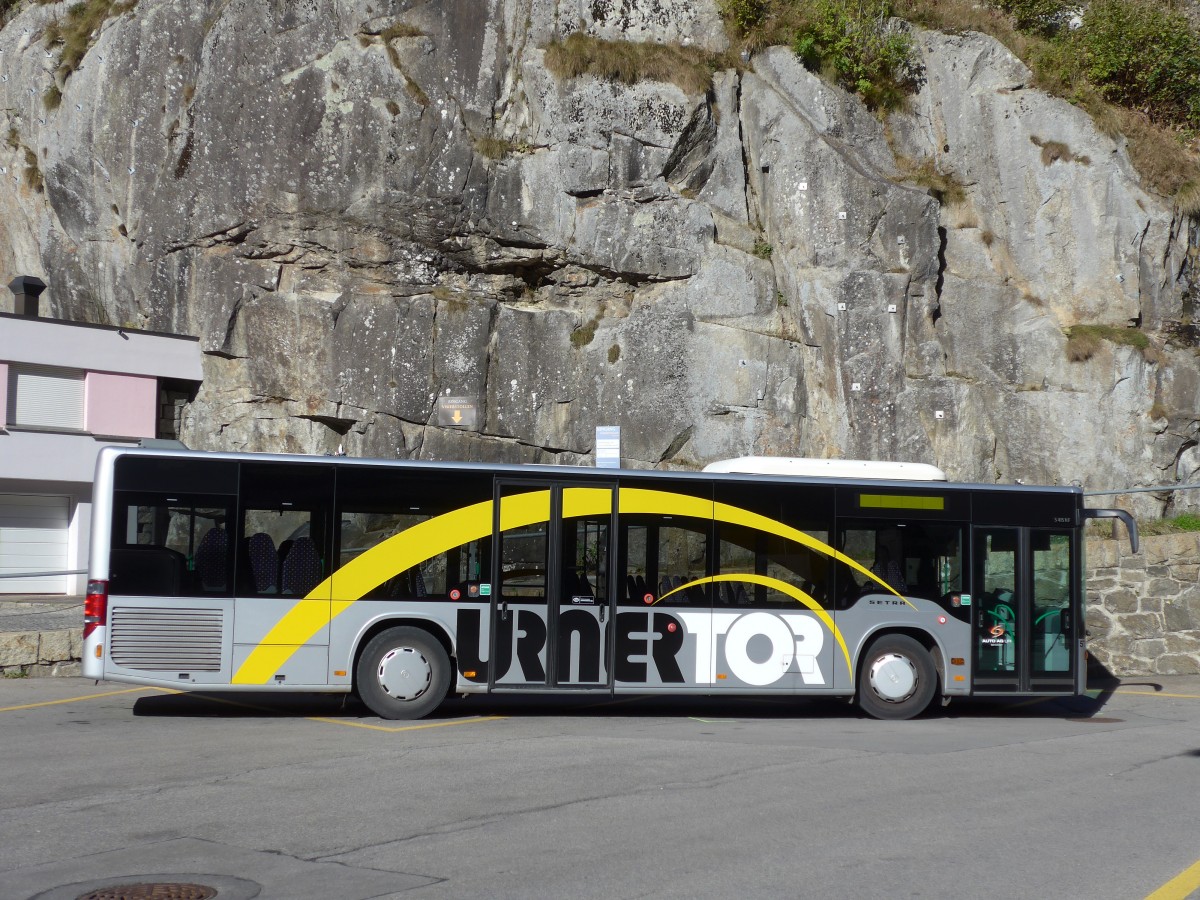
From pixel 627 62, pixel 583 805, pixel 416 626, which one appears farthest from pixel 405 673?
pixel 627 62

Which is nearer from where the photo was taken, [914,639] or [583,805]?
[583,805]

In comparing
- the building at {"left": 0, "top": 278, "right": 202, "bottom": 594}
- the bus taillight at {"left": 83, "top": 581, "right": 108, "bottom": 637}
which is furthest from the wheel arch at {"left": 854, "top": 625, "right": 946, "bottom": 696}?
the building at {"left": 0, "top": 278, "right": 202, "bottom": 594}

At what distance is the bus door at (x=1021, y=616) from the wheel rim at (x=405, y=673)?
6418 millimetres

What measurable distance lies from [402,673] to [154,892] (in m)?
6.99

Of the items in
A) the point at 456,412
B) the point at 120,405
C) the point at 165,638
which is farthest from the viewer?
the point at 120,405

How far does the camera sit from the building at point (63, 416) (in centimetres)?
2627

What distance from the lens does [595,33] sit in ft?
86.7

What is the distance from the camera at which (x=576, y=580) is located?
42.4ft

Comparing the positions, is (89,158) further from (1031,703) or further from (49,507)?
(1031,703)

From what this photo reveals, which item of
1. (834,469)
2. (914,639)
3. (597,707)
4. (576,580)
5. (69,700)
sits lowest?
(597,707)

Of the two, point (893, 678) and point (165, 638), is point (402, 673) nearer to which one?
point (165, 638)

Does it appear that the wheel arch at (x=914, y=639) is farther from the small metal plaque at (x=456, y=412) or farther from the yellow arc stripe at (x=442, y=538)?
the small metal plaque at (x=456, y=412)

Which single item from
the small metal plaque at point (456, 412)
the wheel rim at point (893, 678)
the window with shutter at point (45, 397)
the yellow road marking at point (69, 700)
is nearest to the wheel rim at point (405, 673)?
the yellow road marking at point (69, 700)

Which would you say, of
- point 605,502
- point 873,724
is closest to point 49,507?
point 605,502
